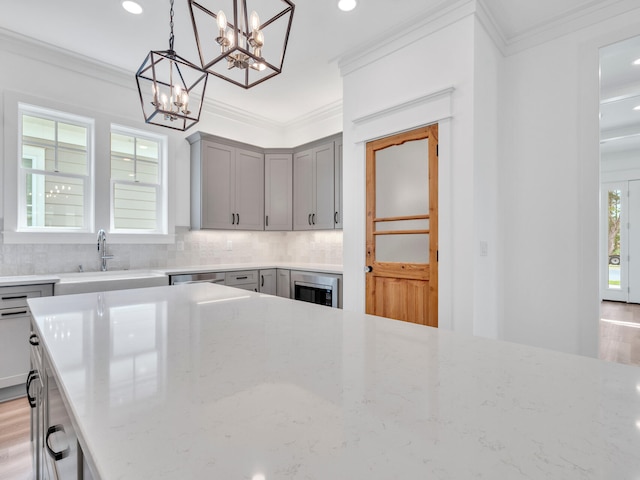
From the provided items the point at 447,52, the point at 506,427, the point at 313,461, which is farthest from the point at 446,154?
the point at 313,461

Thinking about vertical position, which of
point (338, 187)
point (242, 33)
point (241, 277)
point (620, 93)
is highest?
point (620, 93)

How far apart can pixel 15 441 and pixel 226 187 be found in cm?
295

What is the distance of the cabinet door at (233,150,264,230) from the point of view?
14.2ft

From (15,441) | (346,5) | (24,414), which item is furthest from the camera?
(346,5)

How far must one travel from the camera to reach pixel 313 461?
41 centimetres

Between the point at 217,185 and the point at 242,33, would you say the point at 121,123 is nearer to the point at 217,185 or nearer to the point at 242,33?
the point at 217,185

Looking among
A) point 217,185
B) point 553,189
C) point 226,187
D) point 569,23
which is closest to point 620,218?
point 553,189

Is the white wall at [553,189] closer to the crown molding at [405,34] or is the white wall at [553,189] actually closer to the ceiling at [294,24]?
the ceiling at [294,24]

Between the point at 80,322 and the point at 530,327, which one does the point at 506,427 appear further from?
the point at 530,327

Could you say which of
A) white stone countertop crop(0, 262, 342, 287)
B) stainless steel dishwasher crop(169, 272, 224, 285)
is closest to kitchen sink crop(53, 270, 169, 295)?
white stone countertop crop(0, 262, 342, 287)

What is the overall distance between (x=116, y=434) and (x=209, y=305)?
→ 3.15 ft

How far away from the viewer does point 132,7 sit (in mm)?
2615

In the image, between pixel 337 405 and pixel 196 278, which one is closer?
pixel 337 405

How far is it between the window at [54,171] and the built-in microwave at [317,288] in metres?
2.30
